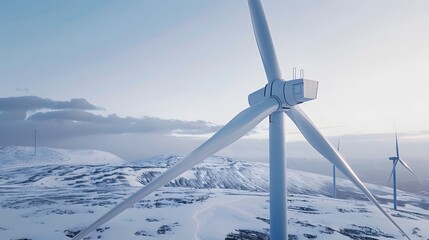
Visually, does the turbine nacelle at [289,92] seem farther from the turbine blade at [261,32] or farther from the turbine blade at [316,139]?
the turbine blade at [261,32]

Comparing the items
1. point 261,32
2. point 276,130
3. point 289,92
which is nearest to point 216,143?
point 276,130

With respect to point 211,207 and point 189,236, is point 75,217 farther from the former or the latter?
point 211,207

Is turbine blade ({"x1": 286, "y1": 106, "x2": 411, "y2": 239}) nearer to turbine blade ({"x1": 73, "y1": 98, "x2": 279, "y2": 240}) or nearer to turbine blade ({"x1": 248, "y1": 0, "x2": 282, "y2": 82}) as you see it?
turbine blade ({"x1": 73, "y1": 98, "x2": 279, "y2": 240})

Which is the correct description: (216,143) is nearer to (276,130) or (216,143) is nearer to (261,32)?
(276,130)

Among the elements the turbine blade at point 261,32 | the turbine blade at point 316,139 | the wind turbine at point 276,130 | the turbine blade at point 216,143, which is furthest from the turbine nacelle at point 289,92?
the turbine blade at point 261,32

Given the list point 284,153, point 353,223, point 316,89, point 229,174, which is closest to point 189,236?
point 284,153
